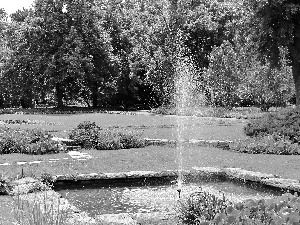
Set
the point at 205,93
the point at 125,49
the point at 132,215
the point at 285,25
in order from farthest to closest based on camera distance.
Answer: the point at 125,49 < the point at 205,93 < the point at 285,25 < the point at 132,215

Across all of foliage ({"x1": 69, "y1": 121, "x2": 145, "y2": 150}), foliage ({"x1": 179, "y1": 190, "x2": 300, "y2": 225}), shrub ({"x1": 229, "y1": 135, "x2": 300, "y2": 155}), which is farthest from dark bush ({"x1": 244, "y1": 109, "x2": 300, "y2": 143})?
foliage ({"x1": 179, "y1": 190, "x2": 300, "y2": 225})

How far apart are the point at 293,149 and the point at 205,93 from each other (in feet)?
69.3

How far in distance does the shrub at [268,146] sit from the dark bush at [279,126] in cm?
34

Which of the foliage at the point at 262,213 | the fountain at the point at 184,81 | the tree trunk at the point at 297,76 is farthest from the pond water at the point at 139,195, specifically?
the fountain at the point at 184,81

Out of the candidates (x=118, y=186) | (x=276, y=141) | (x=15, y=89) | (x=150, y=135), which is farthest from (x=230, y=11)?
(x=118, y=186)

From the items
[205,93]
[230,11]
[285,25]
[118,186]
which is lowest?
[118,186]

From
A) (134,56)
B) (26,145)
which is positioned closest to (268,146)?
(26,145)

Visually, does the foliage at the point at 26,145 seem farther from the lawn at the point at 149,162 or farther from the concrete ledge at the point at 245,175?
the concrete ledge at the point at 245,175

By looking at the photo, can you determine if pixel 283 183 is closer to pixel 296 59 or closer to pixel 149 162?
pixel 149 162

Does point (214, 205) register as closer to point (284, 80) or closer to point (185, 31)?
point (284, 80)

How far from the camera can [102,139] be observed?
15.6 metres

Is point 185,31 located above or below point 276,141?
above

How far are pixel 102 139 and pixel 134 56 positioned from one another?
23823mm

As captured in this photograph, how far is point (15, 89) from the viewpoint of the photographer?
35531mm
